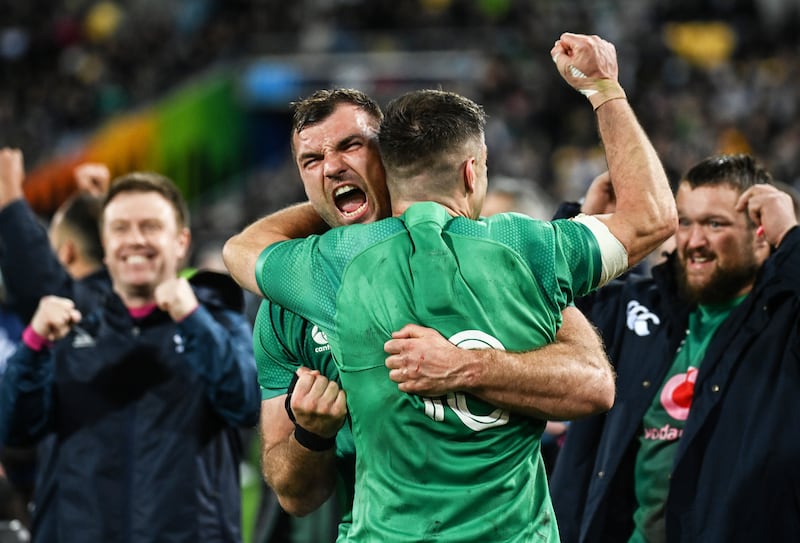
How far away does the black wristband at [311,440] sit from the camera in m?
3.01

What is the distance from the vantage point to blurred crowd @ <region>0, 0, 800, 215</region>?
674 inches

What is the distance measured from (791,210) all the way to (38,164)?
17.8m

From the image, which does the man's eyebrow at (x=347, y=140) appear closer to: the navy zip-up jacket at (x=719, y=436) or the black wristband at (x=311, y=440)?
the black wristband at (x=311, y=440)

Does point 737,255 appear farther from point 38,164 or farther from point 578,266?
point 38,164

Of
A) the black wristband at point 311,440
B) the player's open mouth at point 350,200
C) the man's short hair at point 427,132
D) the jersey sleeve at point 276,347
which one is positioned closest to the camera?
the man's short hair at point 427,132

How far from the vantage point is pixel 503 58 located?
20.0 m

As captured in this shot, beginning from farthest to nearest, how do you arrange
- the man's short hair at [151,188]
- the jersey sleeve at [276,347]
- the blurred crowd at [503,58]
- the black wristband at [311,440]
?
the blurred crowd at [503,58]
the man's short hair at [151,188]
the jersey sleeve at [276,347]
the black wristband at [311,440]

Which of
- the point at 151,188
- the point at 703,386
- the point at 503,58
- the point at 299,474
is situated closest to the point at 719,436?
the point at 703,386

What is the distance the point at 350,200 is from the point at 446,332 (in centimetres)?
61

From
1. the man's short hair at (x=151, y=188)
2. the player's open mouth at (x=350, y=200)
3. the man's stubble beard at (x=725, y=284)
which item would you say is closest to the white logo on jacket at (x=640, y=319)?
the man's stubble beard at (x=725, y=284)

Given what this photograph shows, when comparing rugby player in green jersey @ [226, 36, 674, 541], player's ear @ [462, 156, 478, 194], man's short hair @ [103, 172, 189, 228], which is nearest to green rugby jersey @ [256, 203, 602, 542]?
rugby player in green jersey @ [226, 36, 674, 541]

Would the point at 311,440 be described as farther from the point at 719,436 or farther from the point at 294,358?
the point at 719,436

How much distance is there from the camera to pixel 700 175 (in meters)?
4.28

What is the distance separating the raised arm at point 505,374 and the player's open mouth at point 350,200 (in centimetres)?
52
